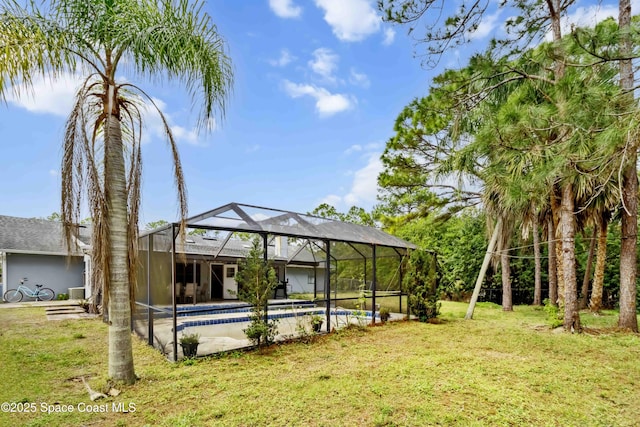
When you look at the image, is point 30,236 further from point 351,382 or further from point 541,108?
point 541,108

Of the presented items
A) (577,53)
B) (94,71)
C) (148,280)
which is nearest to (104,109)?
(94,71)

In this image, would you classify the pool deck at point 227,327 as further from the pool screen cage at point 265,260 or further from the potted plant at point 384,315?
the potted plant at point 384,315

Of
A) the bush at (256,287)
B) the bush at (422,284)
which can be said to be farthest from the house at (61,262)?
the bush at (256,287)

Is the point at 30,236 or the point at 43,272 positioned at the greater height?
the point at 30,236

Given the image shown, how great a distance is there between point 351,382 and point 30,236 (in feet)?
53.9

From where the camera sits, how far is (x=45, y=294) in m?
14.1

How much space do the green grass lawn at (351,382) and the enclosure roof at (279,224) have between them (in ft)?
7.26

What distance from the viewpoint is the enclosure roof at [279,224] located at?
6.22 meters

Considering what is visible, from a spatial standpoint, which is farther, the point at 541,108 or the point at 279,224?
the point at 279,224

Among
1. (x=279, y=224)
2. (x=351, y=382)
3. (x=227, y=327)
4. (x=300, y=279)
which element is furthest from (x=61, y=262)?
(x=351, y=382)

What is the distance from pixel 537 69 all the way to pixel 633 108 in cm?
276

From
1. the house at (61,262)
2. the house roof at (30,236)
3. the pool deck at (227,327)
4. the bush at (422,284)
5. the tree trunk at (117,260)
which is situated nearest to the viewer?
the tree trunk at (117,260)

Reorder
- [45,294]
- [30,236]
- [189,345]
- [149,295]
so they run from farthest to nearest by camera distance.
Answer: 1. [30,236]
2. [45,294]
3. [149,295]
4. [189,345]

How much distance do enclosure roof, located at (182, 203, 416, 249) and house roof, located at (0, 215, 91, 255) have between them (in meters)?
9.12
